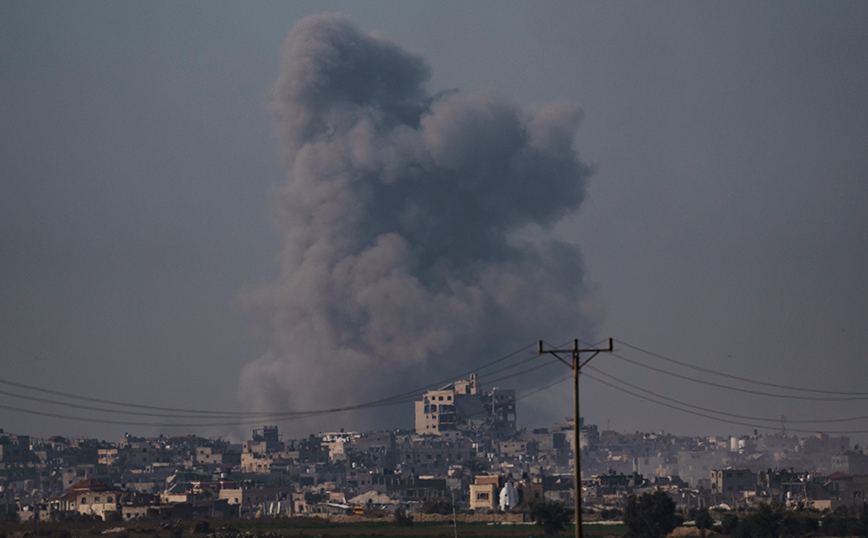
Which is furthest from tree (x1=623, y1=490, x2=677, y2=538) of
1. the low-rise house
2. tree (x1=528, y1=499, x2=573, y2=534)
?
the low-rise house

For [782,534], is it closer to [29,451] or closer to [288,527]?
[288,527]

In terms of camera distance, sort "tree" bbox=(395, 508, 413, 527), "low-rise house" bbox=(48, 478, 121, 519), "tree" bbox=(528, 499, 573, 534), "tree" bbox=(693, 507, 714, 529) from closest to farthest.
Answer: "tree" bbox=(693, 507, 714, 529) < "tree" bbox=(528, 499, 573, 534) < "tree" bbox=(395, 508, 413, 527) < "low-rise house" bbox=(48, 478, 121, 519)

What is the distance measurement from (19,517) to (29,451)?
91442mm

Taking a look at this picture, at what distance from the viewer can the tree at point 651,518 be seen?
85.8 meters

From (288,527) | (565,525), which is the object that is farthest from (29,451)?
(565,525)

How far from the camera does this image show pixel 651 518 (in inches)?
3423

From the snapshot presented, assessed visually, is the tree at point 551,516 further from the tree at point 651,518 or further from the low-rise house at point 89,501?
the low-rise house at point 89,501

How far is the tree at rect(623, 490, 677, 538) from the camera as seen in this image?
8575 centimetres

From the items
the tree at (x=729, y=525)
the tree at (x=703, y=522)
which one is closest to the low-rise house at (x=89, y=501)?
the tree at (x=703, y=522)

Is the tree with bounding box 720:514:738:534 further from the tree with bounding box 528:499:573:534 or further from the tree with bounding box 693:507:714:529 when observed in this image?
the tree with bounding box 528:499:573:534

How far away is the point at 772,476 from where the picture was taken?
14312 cm

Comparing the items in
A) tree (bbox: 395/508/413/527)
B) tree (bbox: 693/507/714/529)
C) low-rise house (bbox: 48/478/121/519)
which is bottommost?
tree (bbox: 395/508/413/527)

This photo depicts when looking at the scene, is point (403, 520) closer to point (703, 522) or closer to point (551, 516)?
point (551, 516)

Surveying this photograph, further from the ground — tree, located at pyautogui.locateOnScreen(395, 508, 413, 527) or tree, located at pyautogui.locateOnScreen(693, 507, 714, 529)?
tree, located at pyautogui.locateOnScreen(693, 507, 714, 529)
